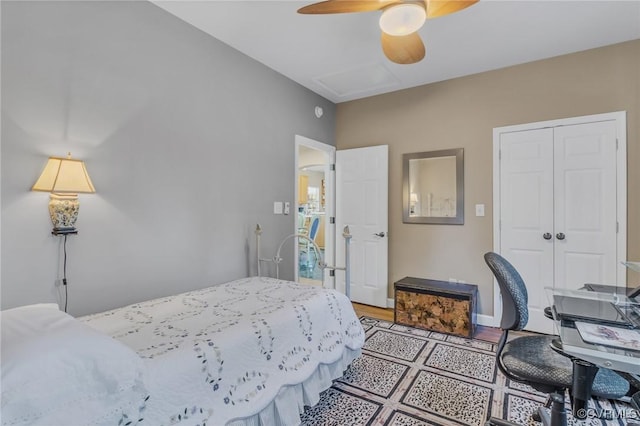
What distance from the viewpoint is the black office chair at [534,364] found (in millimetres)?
1308

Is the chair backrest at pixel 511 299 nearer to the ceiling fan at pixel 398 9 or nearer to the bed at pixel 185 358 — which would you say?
the bed at pixel 185 358

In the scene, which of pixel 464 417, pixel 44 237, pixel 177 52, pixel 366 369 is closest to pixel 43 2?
pixel 177 52


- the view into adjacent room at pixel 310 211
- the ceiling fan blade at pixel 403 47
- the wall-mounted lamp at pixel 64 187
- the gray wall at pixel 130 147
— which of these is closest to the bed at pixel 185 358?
the gray wall at pixel 130 147

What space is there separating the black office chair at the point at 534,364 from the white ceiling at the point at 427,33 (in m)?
1.95

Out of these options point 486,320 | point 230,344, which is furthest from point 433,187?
point 230,344

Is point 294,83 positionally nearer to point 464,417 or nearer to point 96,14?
point 96,14

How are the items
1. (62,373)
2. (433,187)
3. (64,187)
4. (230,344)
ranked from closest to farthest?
1. (62,373)
2. (230,344)
3. (64,187)
4. (433,187)

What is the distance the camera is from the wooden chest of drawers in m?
3.02

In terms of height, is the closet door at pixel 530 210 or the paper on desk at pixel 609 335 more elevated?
the closet door at pixel 530 210

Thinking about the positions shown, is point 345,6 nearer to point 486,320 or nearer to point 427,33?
point 427,33

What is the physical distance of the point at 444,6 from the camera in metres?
1.86

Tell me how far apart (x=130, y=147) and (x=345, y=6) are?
166 cm

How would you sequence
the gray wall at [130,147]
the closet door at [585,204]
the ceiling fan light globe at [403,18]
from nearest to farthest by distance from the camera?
1. the gray wall at [130,147]
2. the ceiling fan light globe at [403,18]
3. the closet door at [585,204]

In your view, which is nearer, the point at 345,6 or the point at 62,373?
the point at 62,373
